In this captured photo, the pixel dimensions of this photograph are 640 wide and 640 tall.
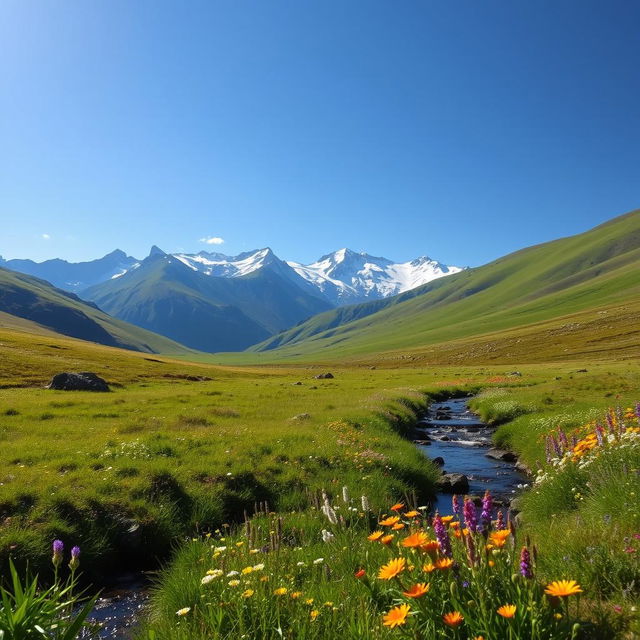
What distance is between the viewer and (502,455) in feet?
78.5

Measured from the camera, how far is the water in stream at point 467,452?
18516 mm

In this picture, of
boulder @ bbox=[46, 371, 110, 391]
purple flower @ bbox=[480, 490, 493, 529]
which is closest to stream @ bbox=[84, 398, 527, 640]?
purple flower @ bbox=[480, 490, 493, 529]

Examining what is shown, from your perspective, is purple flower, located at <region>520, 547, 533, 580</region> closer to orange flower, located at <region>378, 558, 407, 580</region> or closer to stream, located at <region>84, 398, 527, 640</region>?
orange flower, located at <region>378, 558, 407, 580</region>

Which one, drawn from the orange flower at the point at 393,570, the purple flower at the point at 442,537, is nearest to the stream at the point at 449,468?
the orange flower at the point at 393,570

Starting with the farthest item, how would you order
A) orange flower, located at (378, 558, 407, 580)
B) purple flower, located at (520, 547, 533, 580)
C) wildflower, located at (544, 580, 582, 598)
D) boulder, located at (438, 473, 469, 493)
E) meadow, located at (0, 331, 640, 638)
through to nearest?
boulder, located at (438, 473, 469, 493), meadow, located at (0, 331, 640, 638), orange flower, located at (378, 558, 407, 580), purple flower, located at (520, 547, 533, 580), wildflower, located at (544, 580, 582, 598)

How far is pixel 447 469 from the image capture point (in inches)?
861

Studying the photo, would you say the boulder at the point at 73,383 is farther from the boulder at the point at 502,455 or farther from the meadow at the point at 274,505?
the boulder at the point at 502,455

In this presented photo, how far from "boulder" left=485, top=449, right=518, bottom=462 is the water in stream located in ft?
1.41

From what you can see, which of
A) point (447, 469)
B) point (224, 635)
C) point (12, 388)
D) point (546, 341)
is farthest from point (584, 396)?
point (546, 341)

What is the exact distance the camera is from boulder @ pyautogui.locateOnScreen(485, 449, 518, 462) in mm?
23422

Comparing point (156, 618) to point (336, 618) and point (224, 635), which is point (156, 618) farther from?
point (336, 618)

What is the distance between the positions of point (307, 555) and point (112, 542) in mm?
7126

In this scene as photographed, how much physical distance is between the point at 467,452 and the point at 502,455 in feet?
7.23

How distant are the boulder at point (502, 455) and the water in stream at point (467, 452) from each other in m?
0.43
